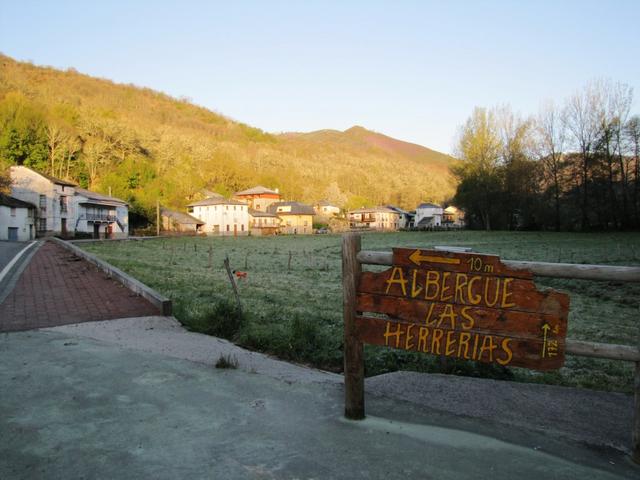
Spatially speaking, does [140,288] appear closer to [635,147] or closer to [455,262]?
[455,262]

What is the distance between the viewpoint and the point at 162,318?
321 inches

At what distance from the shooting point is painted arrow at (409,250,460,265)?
11.7 ft

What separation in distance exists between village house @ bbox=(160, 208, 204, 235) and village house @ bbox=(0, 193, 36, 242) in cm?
2422

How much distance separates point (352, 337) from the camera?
153 inches

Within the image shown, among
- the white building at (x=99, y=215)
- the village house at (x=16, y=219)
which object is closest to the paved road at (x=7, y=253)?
the village house at (x=16, y=219)

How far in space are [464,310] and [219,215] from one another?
3344 inches

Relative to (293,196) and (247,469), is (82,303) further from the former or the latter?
(293,196)

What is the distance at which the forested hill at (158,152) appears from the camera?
72.4m

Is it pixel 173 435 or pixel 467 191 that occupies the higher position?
pixel 467 191

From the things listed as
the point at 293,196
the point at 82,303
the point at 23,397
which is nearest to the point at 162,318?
the point at 82,303

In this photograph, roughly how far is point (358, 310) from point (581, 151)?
63.3m

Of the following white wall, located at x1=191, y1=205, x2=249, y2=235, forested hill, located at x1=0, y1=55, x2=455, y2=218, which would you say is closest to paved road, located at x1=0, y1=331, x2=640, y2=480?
forested hill, located at x1=0, y1=55, x2=455, y2=218

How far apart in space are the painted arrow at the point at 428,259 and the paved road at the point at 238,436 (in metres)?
1.35

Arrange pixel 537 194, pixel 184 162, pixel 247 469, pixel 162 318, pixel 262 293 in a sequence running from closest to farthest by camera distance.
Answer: pixel 247 469, pixel 162 318, pixel 262 293, pixel 537 194, pixel 184 162
